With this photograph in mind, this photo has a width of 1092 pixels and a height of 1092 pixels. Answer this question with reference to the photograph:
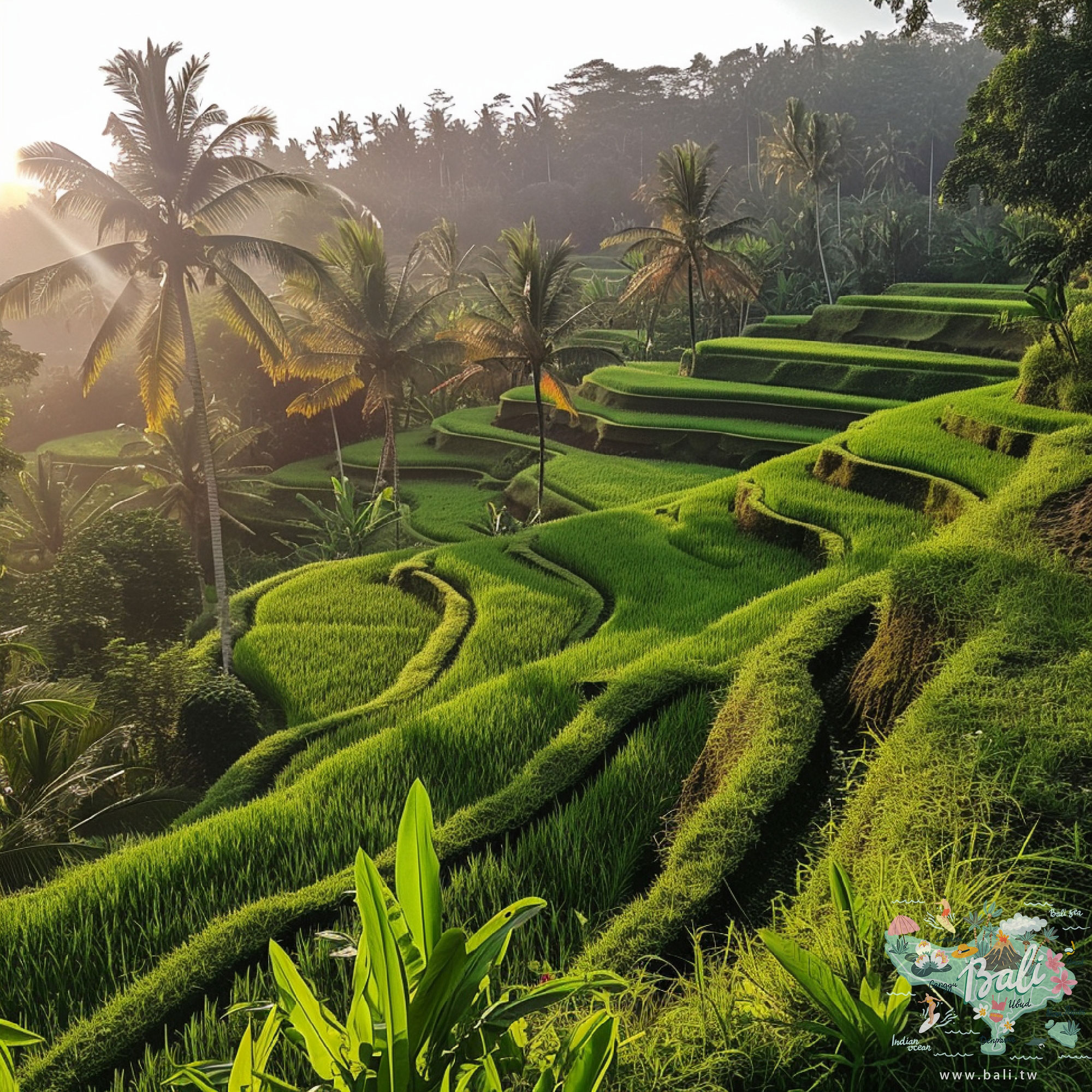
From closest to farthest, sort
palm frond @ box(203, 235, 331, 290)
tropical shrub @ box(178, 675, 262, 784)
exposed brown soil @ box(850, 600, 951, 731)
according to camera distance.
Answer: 1. exposed brown soil @ box(850, 600, 951, 731)
2. tropical shrub @ box(178, 675, 262, 784)
3. palm frond @ box(203, 235, 331, 290)

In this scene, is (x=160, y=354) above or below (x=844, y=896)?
above

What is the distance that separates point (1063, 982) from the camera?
1746 mm

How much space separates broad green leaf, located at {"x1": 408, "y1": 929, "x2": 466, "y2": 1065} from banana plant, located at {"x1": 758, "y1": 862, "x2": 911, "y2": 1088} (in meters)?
0.69

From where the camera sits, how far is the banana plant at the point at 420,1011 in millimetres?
1673

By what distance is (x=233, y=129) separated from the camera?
10.9 metres

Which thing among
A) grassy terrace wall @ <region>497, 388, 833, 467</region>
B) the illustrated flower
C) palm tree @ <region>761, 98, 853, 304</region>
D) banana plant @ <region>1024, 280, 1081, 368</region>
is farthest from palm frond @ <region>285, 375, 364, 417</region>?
palm tree @ <region>761, 98, 853, 304</region>

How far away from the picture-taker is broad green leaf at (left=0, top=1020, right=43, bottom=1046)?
1.87 meters

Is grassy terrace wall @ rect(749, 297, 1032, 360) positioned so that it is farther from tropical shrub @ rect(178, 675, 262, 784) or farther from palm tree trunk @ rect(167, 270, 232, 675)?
tropical shrub @ rect(178, 675, 262, 784)

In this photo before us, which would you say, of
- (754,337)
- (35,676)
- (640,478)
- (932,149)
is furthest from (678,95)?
(35,676)

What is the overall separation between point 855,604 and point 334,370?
522 inches

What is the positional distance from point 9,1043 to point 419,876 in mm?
1013

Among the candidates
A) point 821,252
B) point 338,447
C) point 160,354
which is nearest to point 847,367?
point 338,447

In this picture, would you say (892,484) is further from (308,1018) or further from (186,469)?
(186,469)

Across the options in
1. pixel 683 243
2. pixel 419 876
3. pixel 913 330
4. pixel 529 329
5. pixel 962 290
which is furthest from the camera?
pixel 962 290
